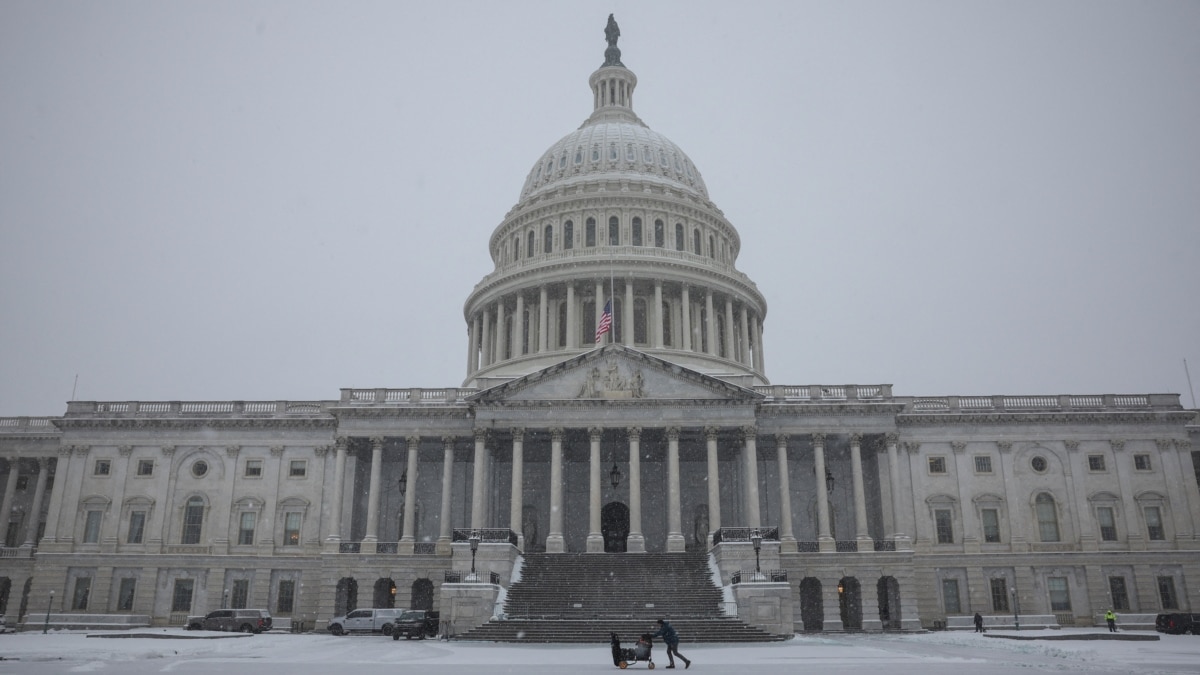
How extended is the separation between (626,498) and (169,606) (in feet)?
93.9

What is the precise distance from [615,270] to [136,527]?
36.5 meters

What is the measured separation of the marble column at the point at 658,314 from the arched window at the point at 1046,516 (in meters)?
26.6

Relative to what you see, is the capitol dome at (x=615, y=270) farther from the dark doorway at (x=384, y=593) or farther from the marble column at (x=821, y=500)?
the dark doorway at (x=384, y=593)

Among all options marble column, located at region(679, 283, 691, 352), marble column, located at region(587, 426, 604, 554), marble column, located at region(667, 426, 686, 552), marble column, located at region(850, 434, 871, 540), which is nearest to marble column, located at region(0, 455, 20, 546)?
marble column, located at region(587, 426, 604, 554)

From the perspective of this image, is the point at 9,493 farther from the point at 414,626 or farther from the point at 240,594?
the point at 414,626

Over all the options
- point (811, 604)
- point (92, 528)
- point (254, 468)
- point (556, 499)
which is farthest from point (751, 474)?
point (92, 528)

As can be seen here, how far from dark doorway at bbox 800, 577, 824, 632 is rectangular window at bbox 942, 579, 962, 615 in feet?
26.9

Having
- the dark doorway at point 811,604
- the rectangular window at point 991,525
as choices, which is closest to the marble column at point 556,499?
the dark doorway at point 811,604

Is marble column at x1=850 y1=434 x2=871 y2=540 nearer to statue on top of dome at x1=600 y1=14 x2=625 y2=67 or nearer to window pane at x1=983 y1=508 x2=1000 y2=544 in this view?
window pane at x1=983 y1=508 x2=1000 y2=544

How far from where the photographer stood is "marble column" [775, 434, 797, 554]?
5109cm

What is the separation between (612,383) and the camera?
173 ft

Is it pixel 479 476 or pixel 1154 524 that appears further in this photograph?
pixel 1154 524

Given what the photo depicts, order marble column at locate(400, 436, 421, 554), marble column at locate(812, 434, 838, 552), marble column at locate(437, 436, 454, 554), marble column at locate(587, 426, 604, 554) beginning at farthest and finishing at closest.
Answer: marble column at locate(437, 436, 454, 554), marble column at locate(400, 436, 421, 554), marble column at locate(812, 434, 838, 552), marble column at locate(587, 426, 604, 554)

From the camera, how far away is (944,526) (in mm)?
55781
